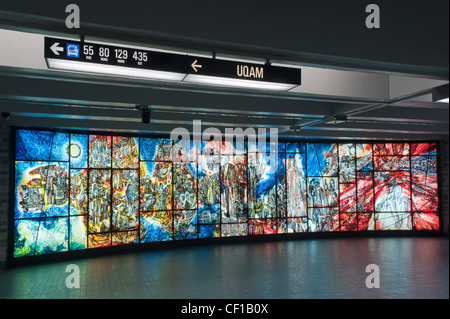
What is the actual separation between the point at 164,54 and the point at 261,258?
295 inches

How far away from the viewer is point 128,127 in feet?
29.2

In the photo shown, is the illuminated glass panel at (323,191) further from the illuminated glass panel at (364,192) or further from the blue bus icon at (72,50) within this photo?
the blue bus icon at (72,50)

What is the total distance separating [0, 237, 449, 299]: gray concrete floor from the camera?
21.9ft

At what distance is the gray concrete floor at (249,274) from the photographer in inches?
263

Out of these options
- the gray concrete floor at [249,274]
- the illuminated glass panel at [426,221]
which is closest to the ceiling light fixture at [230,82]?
the gray concrete floor at [249,274]

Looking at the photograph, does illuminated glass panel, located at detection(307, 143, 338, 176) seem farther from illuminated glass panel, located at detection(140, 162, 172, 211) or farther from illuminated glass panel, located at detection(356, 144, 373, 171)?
illuminated glass panel, located at detection(140, 162, 172, 211)

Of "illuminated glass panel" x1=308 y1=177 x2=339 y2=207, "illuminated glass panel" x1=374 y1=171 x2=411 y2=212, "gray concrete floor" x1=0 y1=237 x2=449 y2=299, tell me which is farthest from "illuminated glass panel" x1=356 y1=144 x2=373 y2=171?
"gray concrete floor" x1=0 y1=237 x2=449 y2=299

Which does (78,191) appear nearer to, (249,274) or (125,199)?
(125,199)

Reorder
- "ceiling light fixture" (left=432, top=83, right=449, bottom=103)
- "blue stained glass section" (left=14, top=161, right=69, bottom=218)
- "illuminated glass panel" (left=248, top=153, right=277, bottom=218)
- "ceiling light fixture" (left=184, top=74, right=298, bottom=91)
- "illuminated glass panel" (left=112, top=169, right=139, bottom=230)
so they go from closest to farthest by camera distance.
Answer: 1. "ceiling light fixture" (left=184, top=74, right=298, bottom=91)
2. "ceiling light fixture" (left=432, top=83, right=449, bottom=103)
3. "blue stained glass section" (left=14, top=161, right=69, bottom=218)
4. "illuminated glass panel" (left=112, top=169, right=139, bottom=230)
5. "illuminated glass panel" (left=248, top=153, right=277, bottom=218)

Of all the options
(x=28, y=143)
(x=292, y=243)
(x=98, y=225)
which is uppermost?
(x=28, y=143)

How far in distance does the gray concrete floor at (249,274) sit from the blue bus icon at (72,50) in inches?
184

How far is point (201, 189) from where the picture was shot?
1161cm

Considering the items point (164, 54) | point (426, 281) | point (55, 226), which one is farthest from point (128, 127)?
point (426, 281)
